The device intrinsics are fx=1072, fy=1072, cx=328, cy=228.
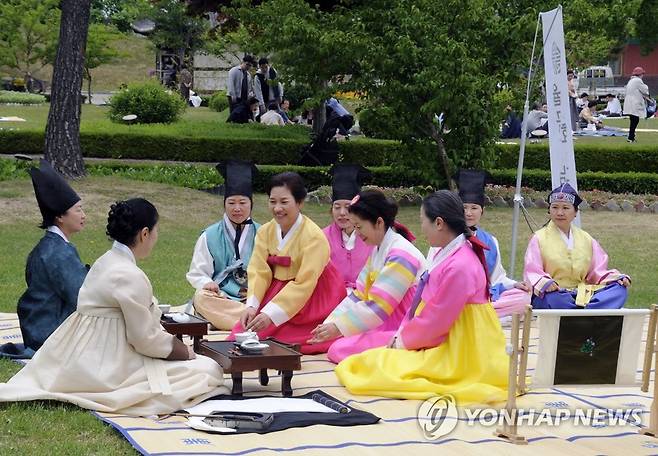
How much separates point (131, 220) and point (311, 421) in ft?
4.88

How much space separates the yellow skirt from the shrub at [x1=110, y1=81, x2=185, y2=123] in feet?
52.0

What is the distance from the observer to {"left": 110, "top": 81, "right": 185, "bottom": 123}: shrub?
21547 millimetres

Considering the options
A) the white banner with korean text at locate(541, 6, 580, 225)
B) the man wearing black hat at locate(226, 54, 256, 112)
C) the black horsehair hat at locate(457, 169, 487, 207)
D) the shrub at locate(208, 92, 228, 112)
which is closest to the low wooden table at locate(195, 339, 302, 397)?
the black horsehair hat at locate(457, 169, 487, 207)

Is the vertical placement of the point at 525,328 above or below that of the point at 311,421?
above

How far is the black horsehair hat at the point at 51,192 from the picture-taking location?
7086 mm

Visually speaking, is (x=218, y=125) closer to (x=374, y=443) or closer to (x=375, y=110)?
(x=375, y=110)

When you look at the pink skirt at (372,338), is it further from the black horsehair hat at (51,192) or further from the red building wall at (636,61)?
the red building wall at (636,61)

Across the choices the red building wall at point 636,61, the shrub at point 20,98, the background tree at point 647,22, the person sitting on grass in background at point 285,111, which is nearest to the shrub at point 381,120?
the person sitting on grass in background at point 285,111

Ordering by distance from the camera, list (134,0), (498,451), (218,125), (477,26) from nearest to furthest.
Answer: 1. (498,451)
2. (477,26)
3. (218,125)
4. (134,0)

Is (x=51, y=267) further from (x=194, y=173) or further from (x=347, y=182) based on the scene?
(x=194, y=173)

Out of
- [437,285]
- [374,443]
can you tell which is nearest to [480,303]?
[437,285]

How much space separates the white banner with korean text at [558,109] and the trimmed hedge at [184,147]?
28.7 ft

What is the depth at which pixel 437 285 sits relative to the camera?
21.1 feet

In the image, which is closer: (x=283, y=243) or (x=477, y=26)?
(x=283, y=243)
